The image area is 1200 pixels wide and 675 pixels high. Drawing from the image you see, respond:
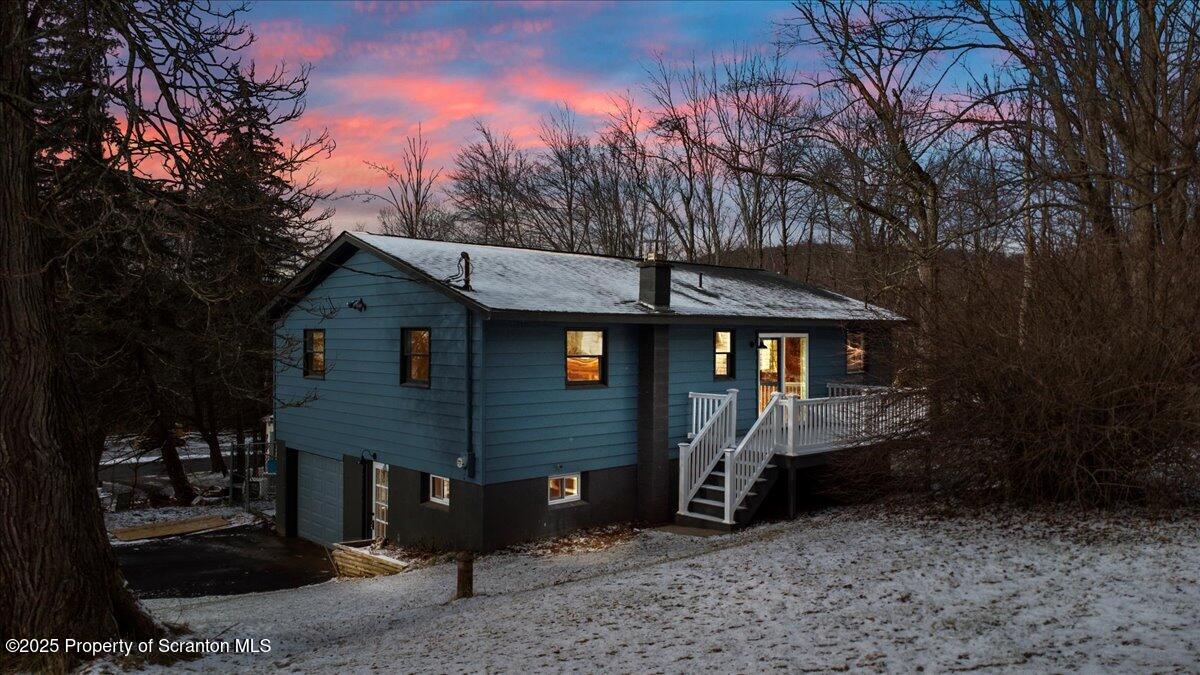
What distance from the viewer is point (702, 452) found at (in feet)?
48.9

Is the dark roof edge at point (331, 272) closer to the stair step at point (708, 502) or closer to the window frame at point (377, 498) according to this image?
the window frame at point (377, 498)

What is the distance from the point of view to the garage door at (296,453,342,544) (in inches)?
691

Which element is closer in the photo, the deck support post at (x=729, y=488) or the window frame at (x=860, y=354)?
the deck support post at (x=729, y=488)

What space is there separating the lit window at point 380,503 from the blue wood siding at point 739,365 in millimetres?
5834

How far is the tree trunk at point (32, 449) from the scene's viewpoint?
22.2 feet

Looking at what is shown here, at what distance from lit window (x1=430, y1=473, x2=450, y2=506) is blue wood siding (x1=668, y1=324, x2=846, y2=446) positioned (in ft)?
14.6

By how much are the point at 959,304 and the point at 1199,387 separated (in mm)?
2886

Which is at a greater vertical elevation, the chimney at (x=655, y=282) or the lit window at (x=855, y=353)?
the chimney at (x=655, y=282)

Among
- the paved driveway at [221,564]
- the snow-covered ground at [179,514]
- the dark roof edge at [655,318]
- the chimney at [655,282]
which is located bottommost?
the snow-covered ground at [179,514]

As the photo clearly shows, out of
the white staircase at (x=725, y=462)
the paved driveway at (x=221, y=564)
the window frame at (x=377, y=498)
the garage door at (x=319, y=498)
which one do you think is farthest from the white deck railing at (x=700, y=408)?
the garage door at (x=319, y=498)

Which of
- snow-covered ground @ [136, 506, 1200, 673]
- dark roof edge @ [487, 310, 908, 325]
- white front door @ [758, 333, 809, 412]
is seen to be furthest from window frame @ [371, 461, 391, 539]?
white front door @ [758, 333, 809, 412]

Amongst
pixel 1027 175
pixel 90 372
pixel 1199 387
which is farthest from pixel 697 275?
pixel 90 372

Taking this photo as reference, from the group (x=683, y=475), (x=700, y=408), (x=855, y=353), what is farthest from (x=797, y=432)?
(x=855, y=353)

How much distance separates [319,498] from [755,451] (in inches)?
393
